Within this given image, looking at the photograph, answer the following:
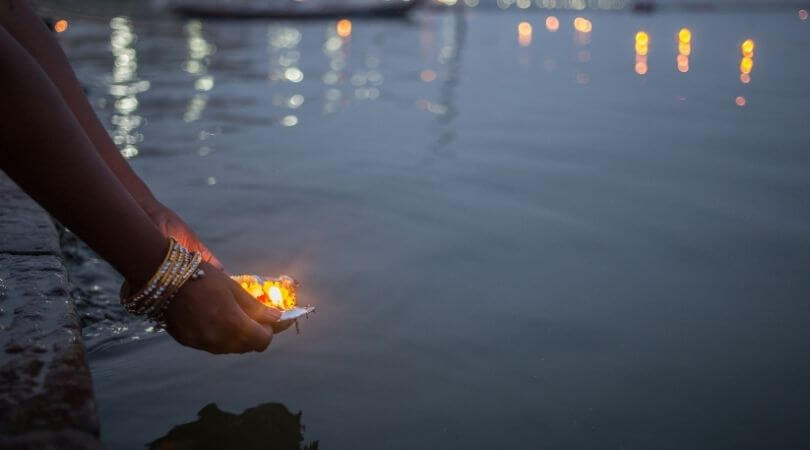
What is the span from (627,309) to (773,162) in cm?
409

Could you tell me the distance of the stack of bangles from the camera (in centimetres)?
158

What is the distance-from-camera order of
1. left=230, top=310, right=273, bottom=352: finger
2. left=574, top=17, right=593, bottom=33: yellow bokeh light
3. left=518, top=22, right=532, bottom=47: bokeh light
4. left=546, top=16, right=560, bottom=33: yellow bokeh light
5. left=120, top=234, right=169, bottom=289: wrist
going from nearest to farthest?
left=120, top=234, right=169, bottom=289: wrist → left=230, top=310, right=273, bottom=352: finger → left=518, top=22, right=532, bottom=47: bokeh light → left=574, top=17, right=593, bottom=33: yellow bokeh light → left=546, top=16, right=560, bottom=33: yellow bokeh light

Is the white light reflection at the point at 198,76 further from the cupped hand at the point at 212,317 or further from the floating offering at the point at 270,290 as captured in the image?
the cupped hand at the point at 212,317

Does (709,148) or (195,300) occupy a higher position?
(195,300)

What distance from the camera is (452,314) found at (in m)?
2.96

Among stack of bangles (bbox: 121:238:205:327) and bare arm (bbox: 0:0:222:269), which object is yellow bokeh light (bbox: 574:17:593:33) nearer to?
bare arm (bbox: 0:0:222:269)

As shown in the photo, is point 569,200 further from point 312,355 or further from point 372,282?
point 312,355

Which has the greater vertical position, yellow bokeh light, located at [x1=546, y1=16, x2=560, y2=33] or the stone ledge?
yellow bokeh light, located at [x1=546, y1=16, x2=560, y2=33]

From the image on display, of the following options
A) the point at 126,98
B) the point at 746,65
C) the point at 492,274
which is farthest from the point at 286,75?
the point at 746,65

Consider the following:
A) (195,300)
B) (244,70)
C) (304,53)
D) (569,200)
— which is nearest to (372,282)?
(195,300)

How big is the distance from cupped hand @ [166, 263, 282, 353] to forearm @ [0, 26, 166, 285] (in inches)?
6.1

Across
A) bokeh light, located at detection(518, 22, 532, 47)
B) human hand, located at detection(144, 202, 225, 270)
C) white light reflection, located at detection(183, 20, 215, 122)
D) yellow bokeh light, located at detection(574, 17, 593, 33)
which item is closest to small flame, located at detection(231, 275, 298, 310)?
human hand, located at detection(144, 202, 225, 270)

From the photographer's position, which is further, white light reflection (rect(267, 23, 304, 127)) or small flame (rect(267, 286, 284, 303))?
white light reflection (rect(267, 23, 304, 127))

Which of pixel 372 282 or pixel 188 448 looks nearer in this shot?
pixel 188 448
